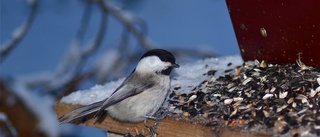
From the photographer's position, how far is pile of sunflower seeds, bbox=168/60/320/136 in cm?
149

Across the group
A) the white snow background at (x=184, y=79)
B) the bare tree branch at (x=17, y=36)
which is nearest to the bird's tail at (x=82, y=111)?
the white snow background at (x=184, y=79)

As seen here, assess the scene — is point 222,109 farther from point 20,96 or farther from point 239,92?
point 20,96

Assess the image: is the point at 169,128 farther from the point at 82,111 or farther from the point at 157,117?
the point at 82,111

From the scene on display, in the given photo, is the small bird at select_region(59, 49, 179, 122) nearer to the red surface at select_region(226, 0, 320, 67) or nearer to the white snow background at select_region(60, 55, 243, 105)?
Answer: the white snow background at select_region(60, 55, 243, 105)

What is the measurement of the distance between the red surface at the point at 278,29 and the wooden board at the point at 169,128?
1.41ft

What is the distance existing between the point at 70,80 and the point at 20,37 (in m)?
0.29

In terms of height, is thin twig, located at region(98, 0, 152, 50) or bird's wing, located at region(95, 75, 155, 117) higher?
thin twig, located at region(98, 0, 152, 50)

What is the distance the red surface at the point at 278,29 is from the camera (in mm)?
1805

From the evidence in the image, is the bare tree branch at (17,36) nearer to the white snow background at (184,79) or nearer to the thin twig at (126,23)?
the thin twig at (126,23)

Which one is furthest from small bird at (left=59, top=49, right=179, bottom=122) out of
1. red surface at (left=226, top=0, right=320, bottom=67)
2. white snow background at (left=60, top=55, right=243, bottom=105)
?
red surface at (left=226, top=0, right=320, bottom=67)

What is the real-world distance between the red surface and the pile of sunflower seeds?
34 millimetres

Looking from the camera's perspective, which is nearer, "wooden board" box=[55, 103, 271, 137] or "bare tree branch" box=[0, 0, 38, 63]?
"wooden board" box=[55, 103, 271, 137]

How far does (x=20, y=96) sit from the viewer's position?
3.03 meters

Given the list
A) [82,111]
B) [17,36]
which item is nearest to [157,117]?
[82,111]
